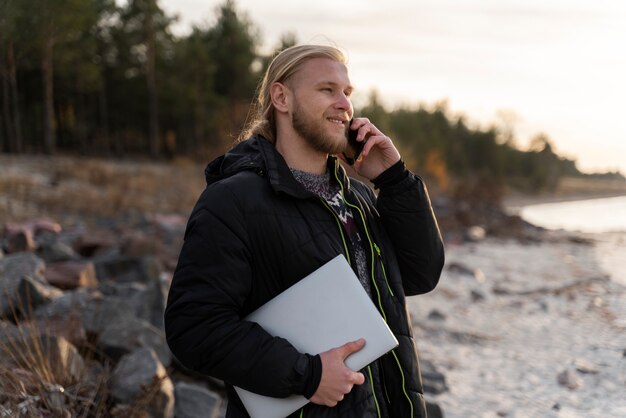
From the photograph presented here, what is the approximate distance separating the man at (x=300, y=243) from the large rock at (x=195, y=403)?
Answer: 5.52ft

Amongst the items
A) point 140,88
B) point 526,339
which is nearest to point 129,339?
point 526,339

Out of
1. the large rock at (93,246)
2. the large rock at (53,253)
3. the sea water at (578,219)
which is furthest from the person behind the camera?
the sea water at (578,219)

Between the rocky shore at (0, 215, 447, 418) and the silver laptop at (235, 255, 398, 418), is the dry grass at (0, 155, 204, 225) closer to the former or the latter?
the rocky shore at (0, 215, 447, 418)

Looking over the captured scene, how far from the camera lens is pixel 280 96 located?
222 centimetres

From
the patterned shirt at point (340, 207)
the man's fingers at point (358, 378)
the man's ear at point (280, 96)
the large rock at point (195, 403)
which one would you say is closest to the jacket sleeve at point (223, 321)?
the man's fingers at point (358, 378)

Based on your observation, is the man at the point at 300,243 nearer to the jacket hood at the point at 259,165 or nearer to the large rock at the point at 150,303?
the jacket hood at the point at 259,165

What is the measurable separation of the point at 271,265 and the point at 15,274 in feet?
12.0

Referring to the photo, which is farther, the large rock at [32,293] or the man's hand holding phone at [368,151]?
the large rock at [32,293]

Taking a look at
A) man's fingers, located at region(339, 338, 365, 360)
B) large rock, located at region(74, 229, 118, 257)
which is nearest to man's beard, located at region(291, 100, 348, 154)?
man's fingers, located at region(339, 338, 365, 360)

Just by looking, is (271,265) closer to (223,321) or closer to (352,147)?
(223,321)

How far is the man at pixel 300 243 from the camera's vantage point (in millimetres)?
1819

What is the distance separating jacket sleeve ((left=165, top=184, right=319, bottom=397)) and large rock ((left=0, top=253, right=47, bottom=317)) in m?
3.00

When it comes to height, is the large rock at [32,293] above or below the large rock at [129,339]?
above

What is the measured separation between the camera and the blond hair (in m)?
2.17
